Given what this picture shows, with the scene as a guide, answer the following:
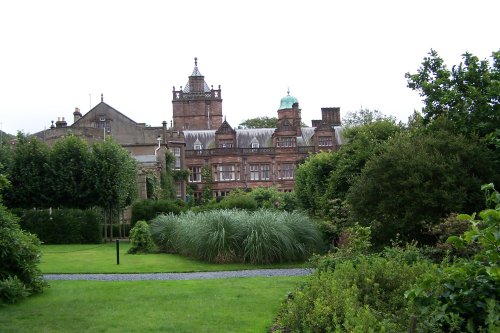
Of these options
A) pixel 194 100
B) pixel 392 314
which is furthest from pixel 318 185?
pixel 194 100

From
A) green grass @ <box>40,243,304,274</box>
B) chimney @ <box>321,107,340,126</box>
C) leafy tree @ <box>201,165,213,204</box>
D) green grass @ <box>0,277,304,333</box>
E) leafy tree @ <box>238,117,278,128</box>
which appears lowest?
green grass @ <box>0,277,304,333</box>

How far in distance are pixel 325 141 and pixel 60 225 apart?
40.8 m

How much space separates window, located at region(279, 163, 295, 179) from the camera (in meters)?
64.1

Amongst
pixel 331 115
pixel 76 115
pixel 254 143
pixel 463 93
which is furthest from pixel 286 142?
pixel 463 93

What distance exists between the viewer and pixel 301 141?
213 ft

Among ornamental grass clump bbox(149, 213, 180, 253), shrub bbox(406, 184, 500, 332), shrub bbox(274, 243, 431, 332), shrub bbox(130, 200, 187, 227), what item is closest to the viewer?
shrub bbox(406, 184, 500, 332)

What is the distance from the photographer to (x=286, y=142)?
64250 mm

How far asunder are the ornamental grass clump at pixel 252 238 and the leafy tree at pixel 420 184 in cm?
285

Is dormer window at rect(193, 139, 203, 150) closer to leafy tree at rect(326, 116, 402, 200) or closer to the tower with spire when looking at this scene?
the tower with spire

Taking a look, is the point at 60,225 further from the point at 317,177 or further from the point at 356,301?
the point at 356,301

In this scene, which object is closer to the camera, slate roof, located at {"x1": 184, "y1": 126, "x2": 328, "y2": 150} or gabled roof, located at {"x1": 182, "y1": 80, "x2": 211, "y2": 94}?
slate roof, located at {"x1": 184, "y1": 126, "x2": 328, "y2": 150}

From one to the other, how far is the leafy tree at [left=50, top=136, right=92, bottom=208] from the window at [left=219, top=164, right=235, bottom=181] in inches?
1370

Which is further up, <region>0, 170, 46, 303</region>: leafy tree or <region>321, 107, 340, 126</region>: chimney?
<region>321, 107, 340, 126</region>: chimney

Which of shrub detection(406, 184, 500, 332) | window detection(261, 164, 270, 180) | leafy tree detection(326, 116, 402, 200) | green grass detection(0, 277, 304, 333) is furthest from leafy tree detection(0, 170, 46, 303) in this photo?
window detection(261, 164, 270, 180)
